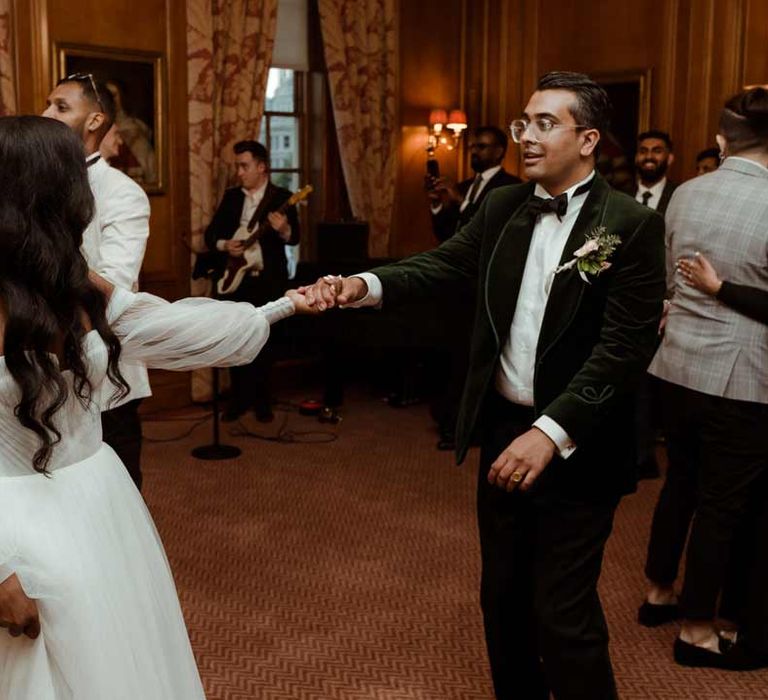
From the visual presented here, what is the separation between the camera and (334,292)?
278 centimetres

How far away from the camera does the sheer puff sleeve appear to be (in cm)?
215

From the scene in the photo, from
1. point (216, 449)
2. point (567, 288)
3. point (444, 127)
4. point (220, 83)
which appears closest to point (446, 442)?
point (216, 449)

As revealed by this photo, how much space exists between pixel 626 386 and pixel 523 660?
809mm

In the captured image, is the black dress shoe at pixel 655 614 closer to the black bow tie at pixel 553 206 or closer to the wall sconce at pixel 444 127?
the black bow tie at pixel 553 206

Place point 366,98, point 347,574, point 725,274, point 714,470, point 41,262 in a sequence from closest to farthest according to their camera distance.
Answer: point 41,262 < point 725,274 < point 714,470 < point 347,574 < point 366,98

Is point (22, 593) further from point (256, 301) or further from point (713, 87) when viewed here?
point (713, 87)

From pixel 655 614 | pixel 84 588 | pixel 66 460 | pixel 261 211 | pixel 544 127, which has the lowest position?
pixel 655 614

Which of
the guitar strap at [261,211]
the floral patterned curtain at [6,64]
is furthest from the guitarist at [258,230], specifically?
the floral patterned curtain at [6,64]

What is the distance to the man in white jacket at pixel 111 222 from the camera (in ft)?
11.7

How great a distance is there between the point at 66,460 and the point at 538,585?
1.22 m

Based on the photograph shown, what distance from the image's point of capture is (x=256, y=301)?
7098 mm

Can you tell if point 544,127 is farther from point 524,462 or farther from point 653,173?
point 653,173

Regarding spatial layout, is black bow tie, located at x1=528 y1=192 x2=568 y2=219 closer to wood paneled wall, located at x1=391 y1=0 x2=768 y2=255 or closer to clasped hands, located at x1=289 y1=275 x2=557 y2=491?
clasped hands, located at x1=289 y1=275 x2=557 y2=491

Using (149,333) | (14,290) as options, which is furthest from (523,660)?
(14,290)
